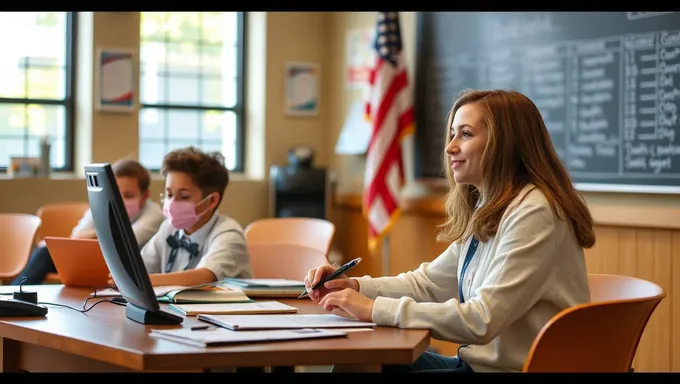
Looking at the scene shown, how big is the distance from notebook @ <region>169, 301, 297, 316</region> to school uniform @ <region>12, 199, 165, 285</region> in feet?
4.07

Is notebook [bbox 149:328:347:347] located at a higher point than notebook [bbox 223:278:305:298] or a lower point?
higher

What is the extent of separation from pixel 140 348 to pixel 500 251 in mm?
816

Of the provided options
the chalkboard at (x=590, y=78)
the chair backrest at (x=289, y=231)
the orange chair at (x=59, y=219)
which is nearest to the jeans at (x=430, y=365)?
the chair backrest at (x=289, y=231)

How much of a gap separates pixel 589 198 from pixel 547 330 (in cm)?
281

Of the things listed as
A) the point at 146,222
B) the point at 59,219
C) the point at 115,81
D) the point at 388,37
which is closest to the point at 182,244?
the point at 146,222

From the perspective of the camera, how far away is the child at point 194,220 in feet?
9.95

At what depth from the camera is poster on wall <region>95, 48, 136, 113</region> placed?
5.85 metres

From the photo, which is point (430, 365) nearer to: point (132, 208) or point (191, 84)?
point (132, 208)

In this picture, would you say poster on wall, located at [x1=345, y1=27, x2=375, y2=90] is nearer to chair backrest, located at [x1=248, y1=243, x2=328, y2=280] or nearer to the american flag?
the american flag

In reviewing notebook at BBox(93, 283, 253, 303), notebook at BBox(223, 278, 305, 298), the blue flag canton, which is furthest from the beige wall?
notebook at BBox(93, 283, 253, 303)

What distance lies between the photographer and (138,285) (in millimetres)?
2029

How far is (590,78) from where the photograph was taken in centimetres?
448
